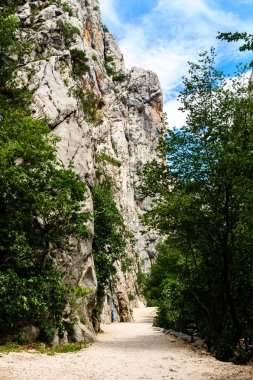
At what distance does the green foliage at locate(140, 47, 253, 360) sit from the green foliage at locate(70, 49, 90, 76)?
22774mm

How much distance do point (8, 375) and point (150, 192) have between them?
10.9m

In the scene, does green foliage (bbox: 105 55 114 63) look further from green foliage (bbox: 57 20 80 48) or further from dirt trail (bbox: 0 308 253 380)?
dirt trail (bbox: 0 308 253 380)

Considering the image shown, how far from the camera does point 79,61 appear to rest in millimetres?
38625

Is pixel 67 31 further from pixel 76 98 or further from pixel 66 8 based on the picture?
pixel 76 98

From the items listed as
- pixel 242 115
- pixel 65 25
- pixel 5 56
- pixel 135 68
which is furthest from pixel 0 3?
pixel 135 68

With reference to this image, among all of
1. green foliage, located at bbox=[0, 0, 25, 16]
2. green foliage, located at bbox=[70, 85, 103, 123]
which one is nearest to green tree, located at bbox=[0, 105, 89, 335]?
green foliage, located at bbox=[70, 85, 103, 123]

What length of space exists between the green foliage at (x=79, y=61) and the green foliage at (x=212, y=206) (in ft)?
74.7

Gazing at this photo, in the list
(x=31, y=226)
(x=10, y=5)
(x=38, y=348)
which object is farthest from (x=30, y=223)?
(x=10, y=5)

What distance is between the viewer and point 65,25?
3491 centimetres

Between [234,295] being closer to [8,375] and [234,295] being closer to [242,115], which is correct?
[242,115]

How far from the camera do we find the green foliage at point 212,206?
14.7 meters

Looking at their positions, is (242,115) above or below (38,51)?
below

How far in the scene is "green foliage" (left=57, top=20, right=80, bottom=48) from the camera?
34.5 meters

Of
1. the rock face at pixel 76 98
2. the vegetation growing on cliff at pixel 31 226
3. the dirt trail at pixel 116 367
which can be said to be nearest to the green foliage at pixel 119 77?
the rock face at pixel 76 98
